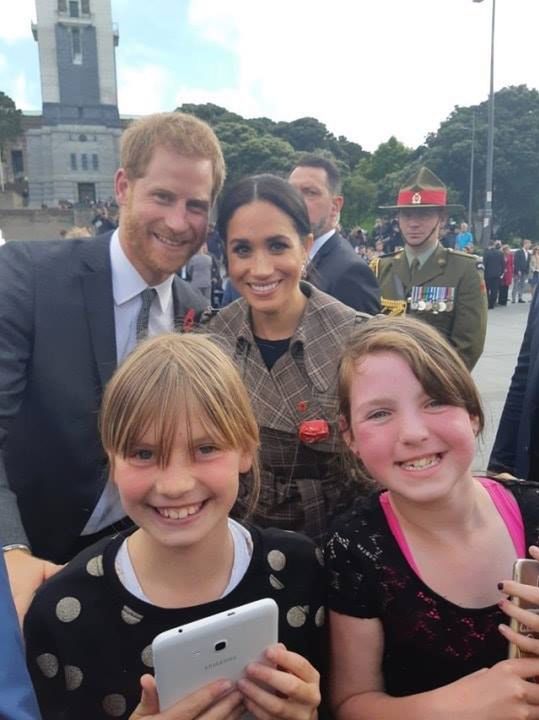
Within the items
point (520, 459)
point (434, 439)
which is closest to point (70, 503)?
point (434, 439)

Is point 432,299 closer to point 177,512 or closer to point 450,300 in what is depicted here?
point 450,300

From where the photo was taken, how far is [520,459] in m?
2.66

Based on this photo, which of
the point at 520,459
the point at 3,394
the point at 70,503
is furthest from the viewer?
the point at 520,459

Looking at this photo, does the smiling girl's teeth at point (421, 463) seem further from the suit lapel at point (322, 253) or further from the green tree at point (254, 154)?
the green tree at point (254, 154)

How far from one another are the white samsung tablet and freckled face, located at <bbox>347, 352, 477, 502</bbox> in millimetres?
464

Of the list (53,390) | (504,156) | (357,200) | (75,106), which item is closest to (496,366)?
(53,390)

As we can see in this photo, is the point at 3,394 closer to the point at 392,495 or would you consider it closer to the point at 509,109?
the point at 392,495

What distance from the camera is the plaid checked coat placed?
84.5 inches

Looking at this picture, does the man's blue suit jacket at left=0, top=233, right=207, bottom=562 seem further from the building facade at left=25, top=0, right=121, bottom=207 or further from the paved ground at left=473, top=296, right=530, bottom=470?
the building facade at left=25, top=0, right=121, bottom=207

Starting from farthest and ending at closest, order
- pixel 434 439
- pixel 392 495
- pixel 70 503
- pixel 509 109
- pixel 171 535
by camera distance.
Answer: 1. pixel 509 109
2. pixel 70 503
3. pixel 392 495
4. pixel 434 439
5. pixel 171 535

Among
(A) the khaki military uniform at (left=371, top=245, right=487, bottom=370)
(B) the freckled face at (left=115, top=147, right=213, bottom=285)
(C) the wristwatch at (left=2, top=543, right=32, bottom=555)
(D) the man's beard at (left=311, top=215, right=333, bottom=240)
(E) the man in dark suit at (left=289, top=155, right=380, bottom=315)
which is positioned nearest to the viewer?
(C) the wristwatch at (left=2, top=543, right=32, bottom=555)

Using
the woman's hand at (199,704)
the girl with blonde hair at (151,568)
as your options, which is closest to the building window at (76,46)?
the girl with blonde hair at (151,568)

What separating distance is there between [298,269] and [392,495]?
100cm

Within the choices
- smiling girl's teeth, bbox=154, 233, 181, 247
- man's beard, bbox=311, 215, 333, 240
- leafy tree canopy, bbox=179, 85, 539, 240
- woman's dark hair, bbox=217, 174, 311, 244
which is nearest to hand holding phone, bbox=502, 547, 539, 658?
woman's dark hair, bbox=217, 174, 311, 244
